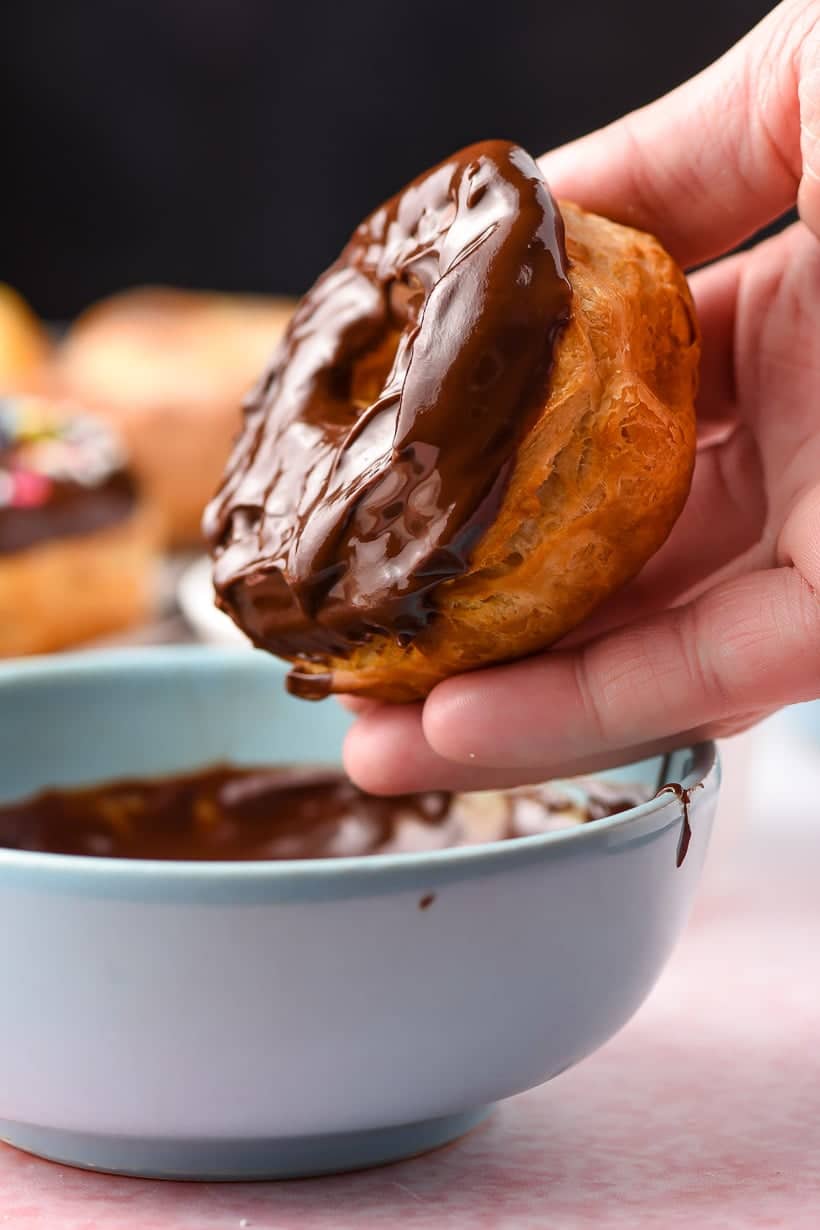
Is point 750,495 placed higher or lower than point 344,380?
lower

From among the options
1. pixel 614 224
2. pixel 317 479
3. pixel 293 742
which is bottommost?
pixel 293 742

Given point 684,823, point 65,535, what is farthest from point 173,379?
point 684,823

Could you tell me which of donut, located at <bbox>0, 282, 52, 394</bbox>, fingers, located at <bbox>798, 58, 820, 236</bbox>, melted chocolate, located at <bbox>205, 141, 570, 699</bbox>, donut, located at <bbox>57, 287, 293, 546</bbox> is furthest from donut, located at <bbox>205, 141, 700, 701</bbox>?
donut, located at <bbox>0, 282, 52, 394</bbox>

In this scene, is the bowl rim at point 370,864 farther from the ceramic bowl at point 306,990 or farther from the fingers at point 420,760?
the fingers at point 420,760

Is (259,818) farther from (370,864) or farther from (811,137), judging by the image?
(811,137)

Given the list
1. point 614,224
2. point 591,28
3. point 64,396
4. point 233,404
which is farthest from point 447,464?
point 591,28

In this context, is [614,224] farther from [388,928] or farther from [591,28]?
[591,28]

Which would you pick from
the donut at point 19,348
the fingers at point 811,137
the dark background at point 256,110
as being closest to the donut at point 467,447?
the fingers at point 811,137
